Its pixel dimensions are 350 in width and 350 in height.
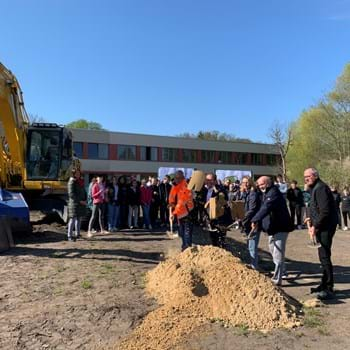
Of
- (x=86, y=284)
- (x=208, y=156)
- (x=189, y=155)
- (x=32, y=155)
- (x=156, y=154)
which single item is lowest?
(x=86, y=284)

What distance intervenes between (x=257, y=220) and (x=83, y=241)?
528cm

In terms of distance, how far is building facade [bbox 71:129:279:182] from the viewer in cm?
5634

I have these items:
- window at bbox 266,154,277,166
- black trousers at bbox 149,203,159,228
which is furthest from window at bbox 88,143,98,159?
black trousers at bbox 149,203,159,228

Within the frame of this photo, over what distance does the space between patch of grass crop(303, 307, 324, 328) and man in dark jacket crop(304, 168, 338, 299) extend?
0.77m

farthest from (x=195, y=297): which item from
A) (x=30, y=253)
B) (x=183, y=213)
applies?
(x=30, y=253)

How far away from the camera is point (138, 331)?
5773 millimetres

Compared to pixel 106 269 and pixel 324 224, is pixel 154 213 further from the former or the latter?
pixel 324 224

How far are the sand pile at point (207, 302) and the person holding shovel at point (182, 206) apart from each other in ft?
6.69

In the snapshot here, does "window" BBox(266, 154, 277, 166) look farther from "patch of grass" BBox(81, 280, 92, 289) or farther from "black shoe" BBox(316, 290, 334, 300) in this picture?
"patch of grass" BBox(81, 280, 92, 289)

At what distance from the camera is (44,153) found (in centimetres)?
1603

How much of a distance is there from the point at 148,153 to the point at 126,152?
3.70 m

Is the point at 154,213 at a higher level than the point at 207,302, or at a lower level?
higher

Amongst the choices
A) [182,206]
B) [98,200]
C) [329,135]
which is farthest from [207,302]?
[329,135]

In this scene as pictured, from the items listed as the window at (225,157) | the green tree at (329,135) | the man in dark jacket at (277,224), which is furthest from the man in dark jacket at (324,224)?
the window at (225,157)
